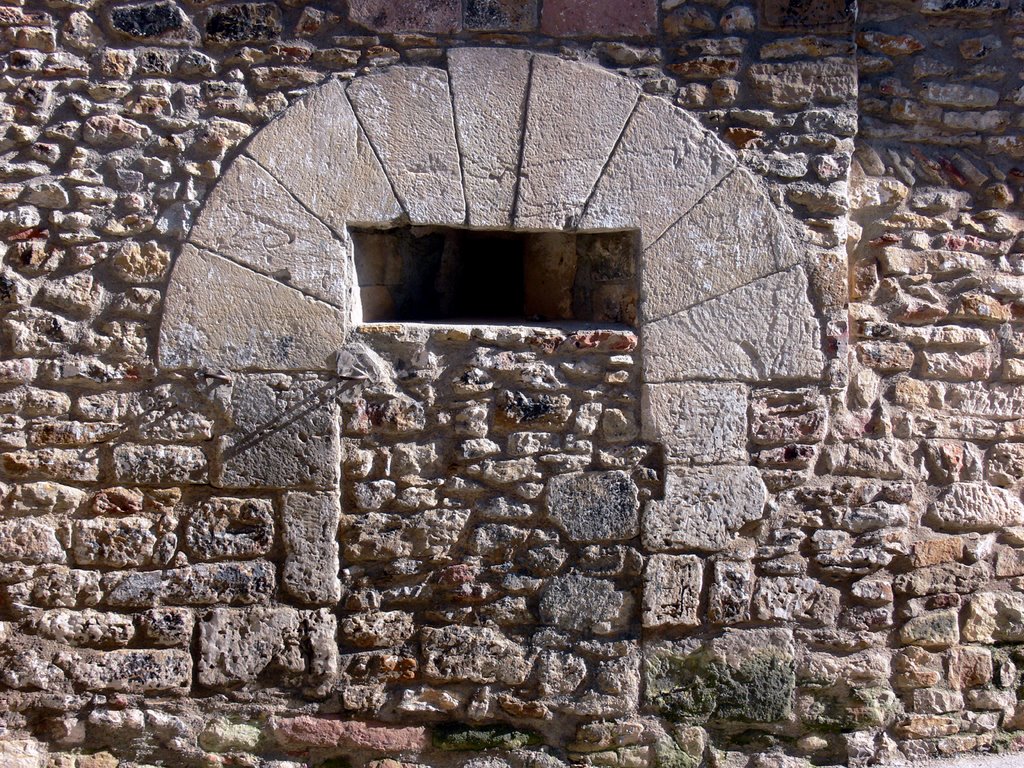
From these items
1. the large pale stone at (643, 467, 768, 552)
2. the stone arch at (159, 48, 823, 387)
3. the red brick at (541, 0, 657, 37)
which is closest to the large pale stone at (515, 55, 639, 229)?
the stone arch at (159, 48, 823, 387)

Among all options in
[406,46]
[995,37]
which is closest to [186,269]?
[406,46]

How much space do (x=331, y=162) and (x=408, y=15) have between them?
53 centimetres

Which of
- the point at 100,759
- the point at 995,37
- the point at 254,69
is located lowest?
the point at 100,759

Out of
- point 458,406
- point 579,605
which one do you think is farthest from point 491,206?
point 579,605

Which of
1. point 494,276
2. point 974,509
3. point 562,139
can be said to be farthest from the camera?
point 494,276

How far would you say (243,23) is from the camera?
2.98 m

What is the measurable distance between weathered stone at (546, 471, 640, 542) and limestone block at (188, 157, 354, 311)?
0.92 meters

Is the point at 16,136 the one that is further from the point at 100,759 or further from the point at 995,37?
the point at 995,37

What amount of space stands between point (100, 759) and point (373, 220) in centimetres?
189

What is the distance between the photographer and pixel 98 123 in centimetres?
292

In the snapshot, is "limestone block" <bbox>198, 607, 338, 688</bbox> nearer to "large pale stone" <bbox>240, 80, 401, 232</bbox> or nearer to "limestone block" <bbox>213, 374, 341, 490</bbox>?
"limestone block" <bbox>213, 374, 341, 490</bbox>

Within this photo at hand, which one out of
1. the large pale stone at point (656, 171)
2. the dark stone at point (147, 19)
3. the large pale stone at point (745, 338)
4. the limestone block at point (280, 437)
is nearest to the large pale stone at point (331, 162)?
the dark stone at point (147, 19)

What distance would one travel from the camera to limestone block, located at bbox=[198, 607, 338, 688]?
296 centimetres

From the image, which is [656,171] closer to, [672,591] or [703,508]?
[703,508]
